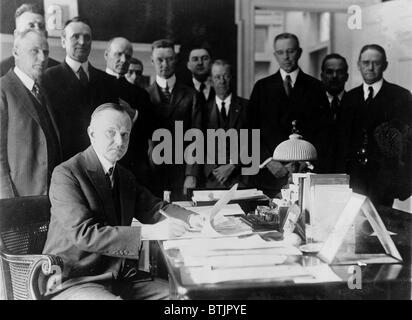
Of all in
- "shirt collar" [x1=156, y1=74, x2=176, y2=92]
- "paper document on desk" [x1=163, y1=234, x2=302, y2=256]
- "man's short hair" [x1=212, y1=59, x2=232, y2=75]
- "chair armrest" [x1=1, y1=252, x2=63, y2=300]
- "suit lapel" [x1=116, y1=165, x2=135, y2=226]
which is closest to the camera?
"paper document on desk" [x1=163, y1=234, x2=302, y2=256]

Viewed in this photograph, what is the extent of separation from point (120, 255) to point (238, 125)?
126 centimetres

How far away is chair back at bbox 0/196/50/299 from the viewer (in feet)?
6.53

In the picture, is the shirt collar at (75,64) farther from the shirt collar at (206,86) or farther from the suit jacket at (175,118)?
the shirt collar at (206,86)

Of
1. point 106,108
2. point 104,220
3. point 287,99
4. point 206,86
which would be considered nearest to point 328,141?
point 287,99

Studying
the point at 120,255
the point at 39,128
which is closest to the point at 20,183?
the point at 39,128

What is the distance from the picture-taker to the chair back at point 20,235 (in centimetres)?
199

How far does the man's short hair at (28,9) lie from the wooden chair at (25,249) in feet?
3.61

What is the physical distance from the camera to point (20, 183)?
247cm

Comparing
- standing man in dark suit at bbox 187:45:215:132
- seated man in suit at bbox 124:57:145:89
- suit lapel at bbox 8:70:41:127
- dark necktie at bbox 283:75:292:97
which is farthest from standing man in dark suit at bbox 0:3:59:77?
dark necktie at bbox 283:75:292:97

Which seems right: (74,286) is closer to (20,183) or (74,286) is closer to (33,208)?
(33,208)

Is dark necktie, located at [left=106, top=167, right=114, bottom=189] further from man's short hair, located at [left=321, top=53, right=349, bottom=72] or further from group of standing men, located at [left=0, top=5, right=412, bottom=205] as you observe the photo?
man's short hair, located at [left=321, top=53, right=349, bottom=72]

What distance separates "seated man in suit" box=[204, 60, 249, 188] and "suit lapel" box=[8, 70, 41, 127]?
3.42 ft

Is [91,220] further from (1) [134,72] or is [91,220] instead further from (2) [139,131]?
(1) [134,72]

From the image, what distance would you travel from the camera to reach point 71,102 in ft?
8.33
